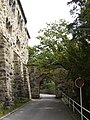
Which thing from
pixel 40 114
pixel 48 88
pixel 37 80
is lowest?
pixel 48 88

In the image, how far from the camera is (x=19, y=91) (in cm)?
3512

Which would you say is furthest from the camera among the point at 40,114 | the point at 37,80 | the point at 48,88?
the point at 48,88

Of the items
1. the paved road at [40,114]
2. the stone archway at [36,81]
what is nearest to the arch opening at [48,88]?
the stone archway at [36,81]

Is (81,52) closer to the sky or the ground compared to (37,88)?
closer to the sky

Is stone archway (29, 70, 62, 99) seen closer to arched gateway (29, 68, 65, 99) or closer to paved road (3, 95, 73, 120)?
arched gateway (29, 68, 65, 99)

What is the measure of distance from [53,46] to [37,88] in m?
15.4

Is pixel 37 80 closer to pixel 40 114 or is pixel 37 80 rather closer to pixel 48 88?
pixel 48 88

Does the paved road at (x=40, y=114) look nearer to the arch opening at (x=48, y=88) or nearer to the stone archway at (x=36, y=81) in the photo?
the stone archway at (x=36, y=81)

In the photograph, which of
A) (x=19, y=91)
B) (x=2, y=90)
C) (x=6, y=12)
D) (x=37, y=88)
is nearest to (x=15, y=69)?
(x=19, y=91)

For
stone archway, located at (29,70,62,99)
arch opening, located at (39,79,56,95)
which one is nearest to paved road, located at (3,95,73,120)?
stone archway, located at (29,70,62,99)

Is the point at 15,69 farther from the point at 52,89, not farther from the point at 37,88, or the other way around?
the point at 52,89

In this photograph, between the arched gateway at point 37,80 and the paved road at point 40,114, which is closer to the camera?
the paved road at point 40,114

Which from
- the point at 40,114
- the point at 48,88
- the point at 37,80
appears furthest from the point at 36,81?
the point at 40,114

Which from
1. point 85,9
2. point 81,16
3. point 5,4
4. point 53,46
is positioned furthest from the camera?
point 53,46
